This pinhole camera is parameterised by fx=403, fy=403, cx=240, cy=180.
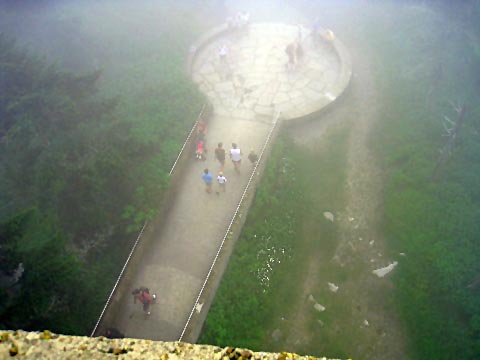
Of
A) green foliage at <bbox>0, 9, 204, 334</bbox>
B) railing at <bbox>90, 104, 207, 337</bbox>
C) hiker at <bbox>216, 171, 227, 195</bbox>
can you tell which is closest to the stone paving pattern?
railing at <bbox>90, 104, 207, 337</bbox>

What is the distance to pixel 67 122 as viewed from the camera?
11.5 meters

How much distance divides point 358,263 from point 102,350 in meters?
8.15

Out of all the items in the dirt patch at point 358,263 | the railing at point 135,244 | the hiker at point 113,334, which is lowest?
the dirt patch at point 358,263

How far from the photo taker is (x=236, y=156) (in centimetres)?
1197

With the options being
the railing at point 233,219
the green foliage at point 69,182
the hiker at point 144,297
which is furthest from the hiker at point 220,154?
the hiker at point 144,297

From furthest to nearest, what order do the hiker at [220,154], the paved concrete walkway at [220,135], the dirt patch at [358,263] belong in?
→ the hiker at [220,154] < the paved concrete walkway at [220,135] < the dirt patch at [358,263]

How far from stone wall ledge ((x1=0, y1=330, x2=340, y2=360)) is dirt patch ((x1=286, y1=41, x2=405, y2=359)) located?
5702mm

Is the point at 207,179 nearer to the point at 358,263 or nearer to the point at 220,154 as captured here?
the point at 220,154

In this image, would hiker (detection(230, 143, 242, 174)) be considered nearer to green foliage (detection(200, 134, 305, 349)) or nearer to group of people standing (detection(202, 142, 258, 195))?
group of people standing (detection(202, 142, 258, 195))

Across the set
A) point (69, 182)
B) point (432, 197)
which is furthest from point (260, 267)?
point (432, 197)

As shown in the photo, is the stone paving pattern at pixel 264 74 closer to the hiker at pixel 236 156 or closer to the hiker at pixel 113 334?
the hiker at pixel 236 156

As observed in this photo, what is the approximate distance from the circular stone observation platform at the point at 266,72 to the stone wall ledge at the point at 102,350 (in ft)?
34.8

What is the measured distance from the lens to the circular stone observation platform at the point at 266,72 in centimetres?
1503

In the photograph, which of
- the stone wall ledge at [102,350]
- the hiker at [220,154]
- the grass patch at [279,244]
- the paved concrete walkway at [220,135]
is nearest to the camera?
the stone wall ledge at [102,350]
